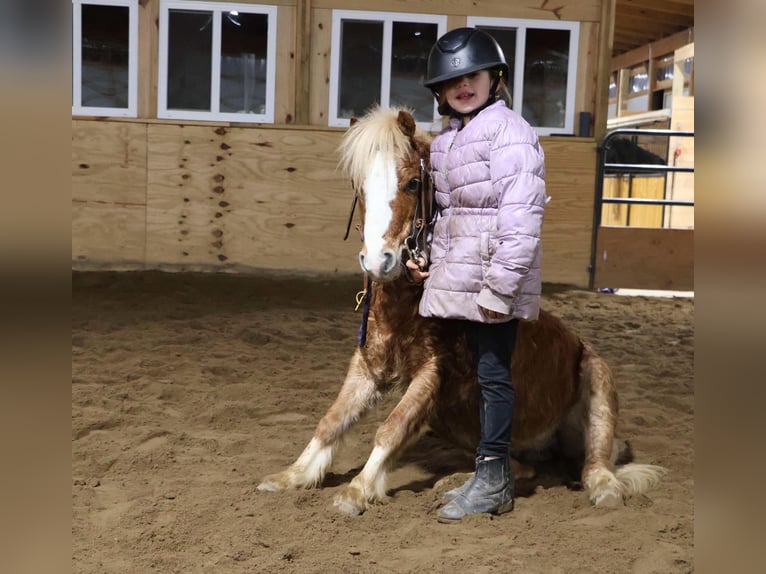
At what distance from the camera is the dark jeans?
2.64 metres

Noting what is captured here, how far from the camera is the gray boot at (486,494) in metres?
2.58

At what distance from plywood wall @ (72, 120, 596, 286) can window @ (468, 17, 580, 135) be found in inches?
23.7

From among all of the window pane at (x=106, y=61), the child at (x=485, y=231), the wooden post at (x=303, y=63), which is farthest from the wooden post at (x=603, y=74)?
the child at (x=485, y=231)

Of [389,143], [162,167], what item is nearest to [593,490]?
[389,143]

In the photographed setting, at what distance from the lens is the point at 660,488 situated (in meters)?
2.94

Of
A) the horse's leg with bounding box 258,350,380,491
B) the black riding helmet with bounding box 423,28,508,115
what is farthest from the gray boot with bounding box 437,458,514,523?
the black riding helmet with bounding box 423,28,508,115

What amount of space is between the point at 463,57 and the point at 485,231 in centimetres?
59

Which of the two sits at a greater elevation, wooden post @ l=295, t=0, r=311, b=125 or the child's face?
wooden post @ l=295, t=0, r=311, b=125

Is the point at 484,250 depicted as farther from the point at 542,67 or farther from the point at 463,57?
the point at 542,67

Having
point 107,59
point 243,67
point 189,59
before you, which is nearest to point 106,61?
point 107,59

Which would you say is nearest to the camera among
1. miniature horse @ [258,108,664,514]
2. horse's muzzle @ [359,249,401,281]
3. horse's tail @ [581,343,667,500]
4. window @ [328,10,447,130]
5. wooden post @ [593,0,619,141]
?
horse's muzzle @ [359,249,401,281]

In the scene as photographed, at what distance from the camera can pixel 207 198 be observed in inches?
310

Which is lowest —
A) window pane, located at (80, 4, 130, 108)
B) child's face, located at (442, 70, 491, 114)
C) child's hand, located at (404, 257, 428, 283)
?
child's hand, located at (404, 257, 428, 283)

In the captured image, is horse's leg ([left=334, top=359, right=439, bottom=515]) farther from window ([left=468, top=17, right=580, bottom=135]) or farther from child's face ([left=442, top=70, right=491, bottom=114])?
window ([left=468, top=17, right=580, bottom=135])
